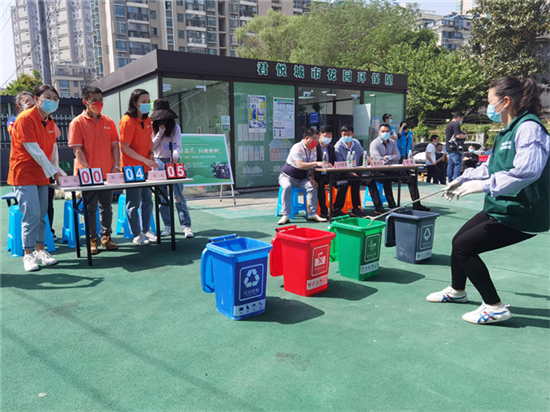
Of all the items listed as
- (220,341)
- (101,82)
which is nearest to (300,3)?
(101,82)

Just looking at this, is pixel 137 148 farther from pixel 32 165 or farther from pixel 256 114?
pixel 256 114

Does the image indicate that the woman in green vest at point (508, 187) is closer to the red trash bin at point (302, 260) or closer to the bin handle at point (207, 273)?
A: the red trash bin at point (302, 260)

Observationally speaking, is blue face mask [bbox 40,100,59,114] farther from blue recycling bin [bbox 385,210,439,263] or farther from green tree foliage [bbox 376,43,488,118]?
green tree foliage [bbox 376,43,488,118]

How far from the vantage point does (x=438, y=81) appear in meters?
28.2

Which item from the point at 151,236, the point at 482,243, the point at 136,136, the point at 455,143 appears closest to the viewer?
the point at 482,243

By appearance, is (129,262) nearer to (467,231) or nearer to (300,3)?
(467,231)

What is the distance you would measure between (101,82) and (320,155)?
319 inches

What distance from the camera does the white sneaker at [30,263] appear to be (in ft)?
13.5

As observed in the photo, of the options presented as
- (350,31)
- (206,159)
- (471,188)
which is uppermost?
(350,31)

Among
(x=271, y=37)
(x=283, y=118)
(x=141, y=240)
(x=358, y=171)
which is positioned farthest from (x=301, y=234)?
(x=271, y=37)

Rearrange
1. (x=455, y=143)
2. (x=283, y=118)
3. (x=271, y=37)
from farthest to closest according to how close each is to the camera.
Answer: (x=271, y=37) → (x=283, y=118) → (x=455, y=143)

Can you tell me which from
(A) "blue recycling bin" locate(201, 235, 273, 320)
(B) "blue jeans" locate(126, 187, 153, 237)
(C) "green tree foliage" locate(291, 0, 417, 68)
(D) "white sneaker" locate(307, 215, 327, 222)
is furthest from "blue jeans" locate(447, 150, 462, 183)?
(C) "green tree foliage" locate(291, 0, 417, 68)

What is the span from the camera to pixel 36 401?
2006 mm

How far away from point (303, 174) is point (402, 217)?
235 centimetres
